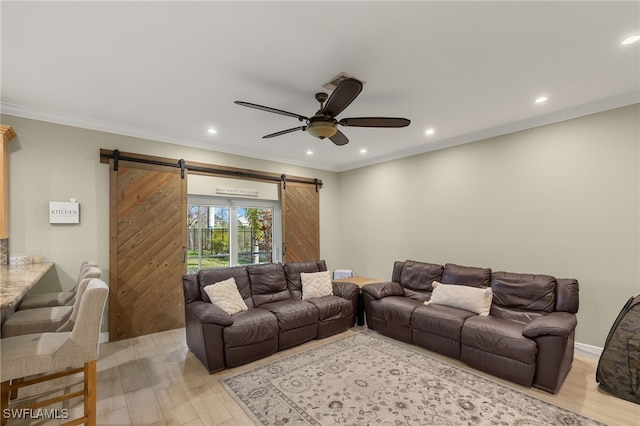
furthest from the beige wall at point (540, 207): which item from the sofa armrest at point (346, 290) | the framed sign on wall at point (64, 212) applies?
the framed sign on wall at point (64, 212)

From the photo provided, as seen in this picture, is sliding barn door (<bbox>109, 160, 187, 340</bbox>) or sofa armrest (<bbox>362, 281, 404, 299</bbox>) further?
sofa armrest (<bbox>362, 281, 404, 299</bbox>)

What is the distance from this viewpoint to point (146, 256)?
416 centimetres

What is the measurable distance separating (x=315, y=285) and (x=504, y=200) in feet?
9.83

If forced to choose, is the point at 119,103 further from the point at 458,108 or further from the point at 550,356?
the point at 550,356

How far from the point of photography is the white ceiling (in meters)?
1.89

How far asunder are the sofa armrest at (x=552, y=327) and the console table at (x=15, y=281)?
393cm

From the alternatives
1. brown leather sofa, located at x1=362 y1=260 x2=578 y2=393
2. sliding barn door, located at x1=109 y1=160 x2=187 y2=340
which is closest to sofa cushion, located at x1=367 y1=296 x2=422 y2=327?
brown leather sofa, located at x1=362 y1=260 x2=578 y2=393

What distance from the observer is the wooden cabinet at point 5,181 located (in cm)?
305

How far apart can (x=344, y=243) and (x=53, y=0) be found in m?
5.70

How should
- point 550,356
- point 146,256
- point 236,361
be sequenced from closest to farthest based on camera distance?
point 550,356
point 236,361
point 146,256

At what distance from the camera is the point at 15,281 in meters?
2.30

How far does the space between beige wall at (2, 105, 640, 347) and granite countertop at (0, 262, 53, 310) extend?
0.40m

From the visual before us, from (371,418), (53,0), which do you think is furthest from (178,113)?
(371,418)

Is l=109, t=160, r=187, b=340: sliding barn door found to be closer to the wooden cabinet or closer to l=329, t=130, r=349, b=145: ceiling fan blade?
the wooden cabinet
